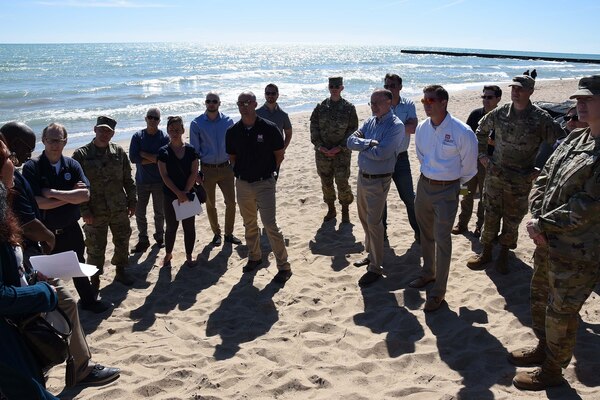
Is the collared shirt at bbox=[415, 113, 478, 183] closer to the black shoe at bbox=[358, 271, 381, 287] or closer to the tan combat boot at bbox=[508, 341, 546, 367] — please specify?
the black shoe at bbox=[358, 271, 381, 287]

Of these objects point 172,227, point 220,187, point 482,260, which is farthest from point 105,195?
point 482,260

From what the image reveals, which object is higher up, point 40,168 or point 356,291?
point 40,168

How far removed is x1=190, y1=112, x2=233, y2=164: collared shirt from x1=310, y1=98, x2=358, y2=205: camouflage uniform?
127 centimetres

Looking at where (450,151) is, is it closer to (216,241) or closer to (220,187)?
(220,187)

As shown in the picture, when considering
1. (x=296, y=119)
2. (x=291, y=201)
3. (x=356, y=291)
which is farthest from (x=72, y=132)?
(x=356, y=291)

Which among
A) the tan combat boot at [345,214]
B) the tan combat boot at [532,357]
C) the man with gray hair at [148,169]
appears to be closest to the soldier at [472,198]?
the tan combat boot at [345,214]

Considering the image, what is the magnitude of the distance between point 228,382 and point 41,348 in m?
1.52

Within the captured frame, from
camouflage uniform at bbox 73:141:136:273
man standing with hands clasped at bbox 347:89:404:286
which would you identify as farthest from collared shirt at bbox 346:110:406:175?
camouflage uniform at bbox 73:141:136:273

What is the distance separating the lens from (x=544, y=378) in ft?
10.8

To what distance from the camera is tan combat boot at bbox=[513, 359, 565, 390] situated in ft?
10.7

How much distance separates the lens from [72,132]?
16828mm

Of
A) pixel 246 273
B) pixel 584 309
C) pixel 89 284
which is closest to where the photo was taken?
pixel 584 309

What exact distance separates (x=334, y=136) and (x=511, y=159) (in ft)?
8.13

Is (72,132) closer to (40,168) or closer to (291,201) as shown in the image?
(291,201)
